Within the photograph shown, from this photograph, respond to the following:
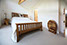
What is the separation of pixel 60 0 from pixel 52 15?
1248 millimetres

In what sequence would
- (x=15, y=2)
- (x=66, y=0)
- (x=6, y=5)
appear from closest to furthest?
(x=66, y=0)
(x=6, y=5)
(x=15, y=2)

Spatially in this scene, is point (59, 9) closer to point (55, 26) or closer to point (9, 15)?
point (55, 26)

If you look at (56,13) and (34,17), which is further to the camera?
(34,17)

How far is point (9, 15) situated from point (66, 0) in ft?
17.5

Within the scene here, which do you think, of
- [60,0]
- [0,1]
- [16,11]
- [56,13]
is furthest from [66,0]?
[0,1]

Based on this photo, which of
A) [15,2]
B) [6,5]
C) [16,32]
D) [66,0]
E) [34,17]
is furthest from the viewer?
[34,17]

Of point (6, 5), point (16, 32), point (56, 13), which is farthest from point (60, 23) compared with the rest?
point (6, 5)

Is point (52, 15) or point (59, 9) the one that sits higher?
point (59, 9)

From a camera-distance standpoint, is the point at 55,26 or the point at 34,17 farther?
the point at 34,17

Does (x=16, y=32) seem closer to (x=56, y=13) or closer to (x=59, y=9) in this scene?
(x=56, y=13)

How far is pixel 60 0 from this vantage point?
11.0ft

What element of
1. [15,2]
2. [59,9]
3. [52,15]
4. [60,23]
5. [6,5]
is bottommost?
[60,23]

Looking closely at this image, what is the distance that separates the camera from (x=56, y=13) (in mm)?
3371

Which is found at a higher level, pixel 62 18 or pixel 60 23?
pixel 62 18
